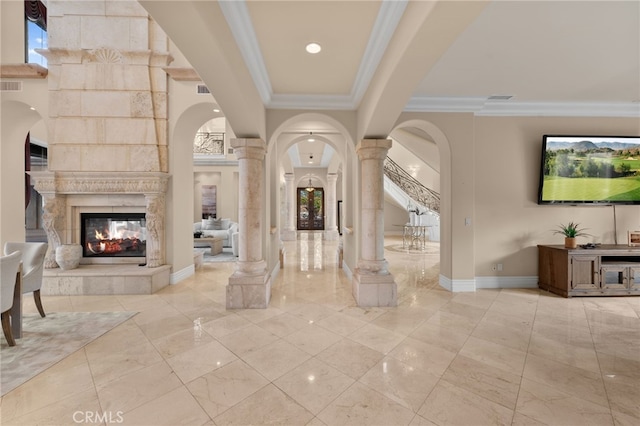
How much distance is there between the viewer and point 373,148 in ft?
12.6

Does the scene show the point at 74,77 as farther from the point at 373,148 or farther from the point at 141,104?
the point at 373,148

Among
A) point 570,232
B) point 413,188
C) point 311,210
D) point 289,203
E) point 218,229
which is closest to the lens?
point 570,232

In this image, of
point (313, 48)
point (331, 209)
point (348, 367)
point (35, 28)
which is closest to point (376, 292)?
point (348, 367)

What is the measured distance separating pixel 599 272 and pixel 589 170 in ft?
5.80

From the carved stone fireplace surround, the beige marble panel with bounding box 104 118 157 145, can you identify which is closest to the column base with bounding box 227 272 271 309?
the carved stone fireplace surround

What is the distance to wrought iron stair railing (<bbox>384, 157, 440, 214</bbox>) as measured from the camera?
39.4 feet

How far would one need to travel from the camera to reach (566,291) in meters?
4.17

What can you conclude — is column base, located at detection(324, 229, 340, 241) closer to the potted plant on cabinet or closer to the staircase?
the staircase

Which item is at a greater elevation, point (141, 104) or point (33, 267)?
point (141, 104)

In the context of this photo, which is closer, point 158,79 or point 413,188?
point 158,79

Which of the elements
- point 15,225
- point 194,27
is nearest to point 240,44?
point 194,27

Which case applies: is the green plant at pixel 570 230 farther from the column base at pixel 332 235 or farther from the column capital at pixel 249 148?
the column base at pixel 332 235

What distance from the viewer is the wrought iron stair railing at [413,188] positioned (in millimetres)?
11997

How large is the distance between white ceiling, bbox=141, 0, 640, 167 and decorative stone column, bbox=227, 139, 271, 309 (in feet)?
2.65
